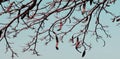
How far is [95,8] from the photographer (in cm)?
719

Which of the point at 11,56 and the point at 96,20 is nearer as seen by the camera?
the point at 11,56

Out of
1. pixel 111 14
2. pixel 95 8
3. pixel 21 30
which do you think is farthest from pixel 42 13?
pixel 111 14

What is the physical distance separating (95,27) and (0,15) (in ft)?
10.6

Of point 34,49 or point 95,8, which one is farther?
point 34,49

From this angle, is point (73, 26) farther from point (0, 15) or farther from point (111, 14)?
point (0, 15)

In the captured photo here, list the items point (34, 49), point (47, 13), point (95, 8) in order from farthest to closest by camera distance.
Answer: point (34, 49)
point (95, 8)
point (47, 13)

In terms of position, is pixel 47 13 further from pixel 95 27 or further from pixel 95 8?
pixel 95 27

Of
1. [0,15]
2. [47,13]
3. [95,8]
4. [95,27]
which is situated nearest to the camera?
[0,15]

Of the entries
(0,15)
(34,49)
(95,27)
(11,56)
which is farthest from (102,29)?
(0,15)

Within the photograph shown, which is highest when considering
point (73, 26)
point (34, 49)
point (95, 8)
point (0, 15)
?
point (0, 15)

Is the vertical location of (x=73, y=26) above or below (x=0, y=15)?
below

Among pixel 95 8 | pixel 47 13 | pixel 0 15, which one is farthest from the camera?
pixel 95 8

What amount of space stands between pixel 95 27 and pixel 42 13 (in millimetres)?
1984

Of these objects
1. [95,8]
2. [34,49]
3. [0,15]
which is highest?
[0,15]
